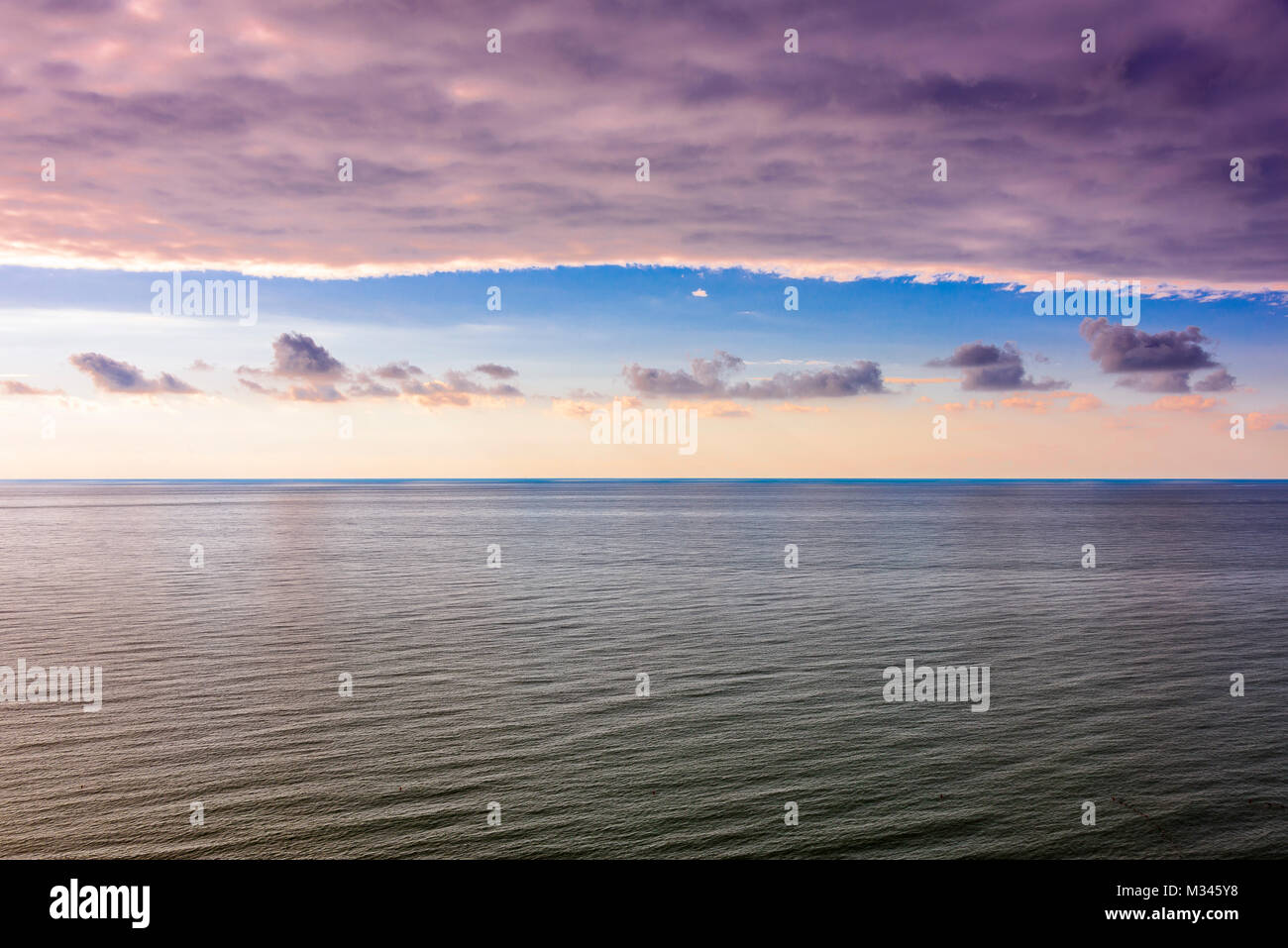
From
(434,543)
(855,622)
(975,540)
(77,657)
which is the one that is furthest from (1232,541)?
(77,657)

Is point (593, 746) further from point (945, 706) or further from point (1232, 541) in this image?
point (1232, 541)

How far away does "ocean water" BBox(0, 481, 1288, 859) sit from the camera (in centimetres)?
2434

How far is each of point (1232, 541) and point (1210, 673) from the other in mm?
98166

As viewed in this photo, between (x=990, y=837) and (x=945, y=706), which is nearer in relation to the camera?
(x=990, y=837)

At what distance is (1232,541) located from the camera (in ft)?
396

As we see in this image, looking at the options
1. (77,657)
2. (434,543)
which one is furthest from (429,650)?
(434,543)

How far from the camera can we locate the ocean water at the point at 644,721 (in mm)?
24344

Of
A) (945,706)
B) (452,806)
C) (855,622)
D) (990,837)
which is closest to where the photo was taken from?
(990,837)

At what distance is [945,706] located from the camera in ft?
120

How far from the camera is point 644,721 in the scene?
33.9 metres

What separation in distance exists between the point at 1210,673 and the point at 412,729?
3992 centimetres
